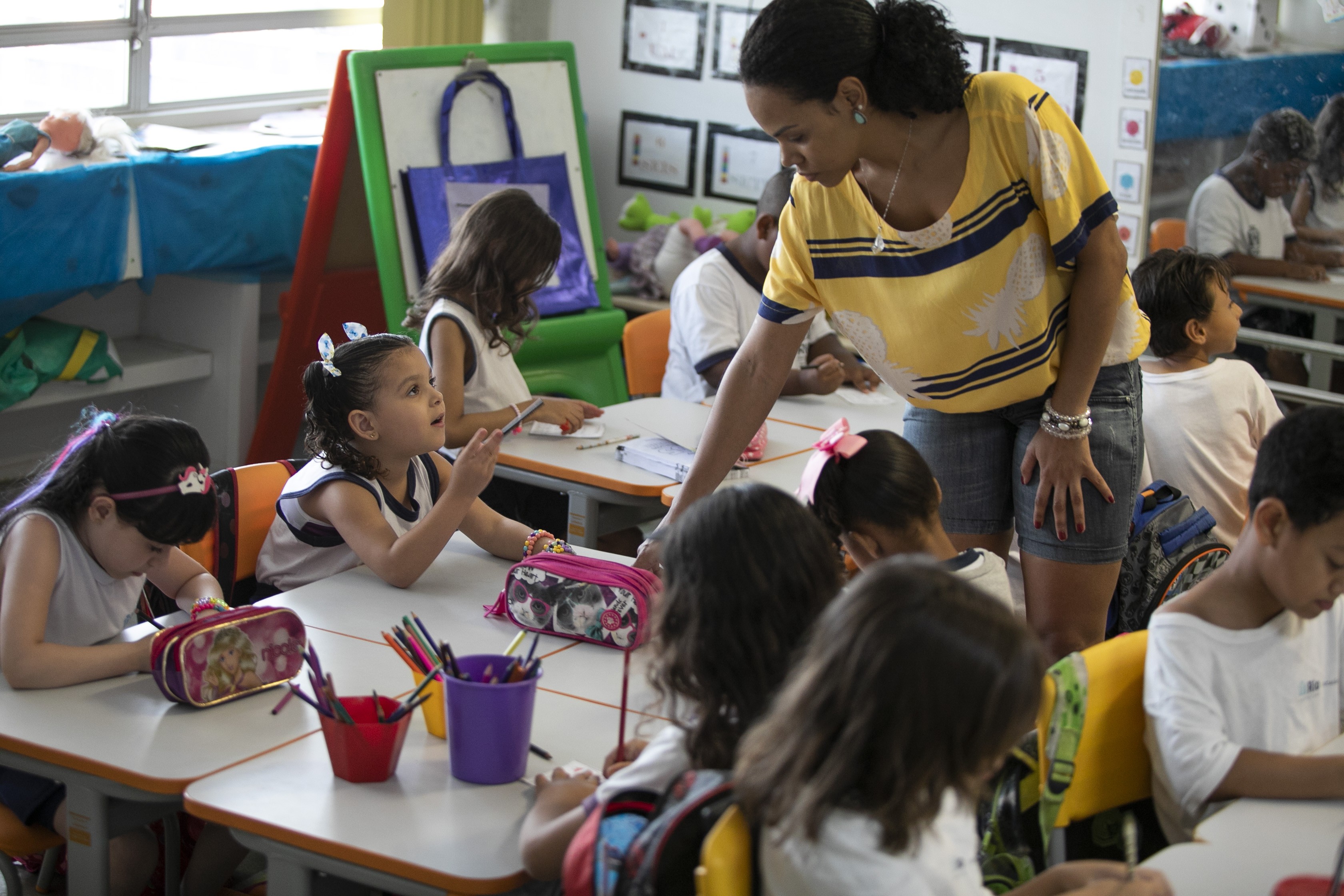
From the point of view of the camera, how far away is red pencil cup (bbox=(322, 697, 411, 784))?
58.0 inches

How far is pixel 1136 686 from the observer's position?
1563mm

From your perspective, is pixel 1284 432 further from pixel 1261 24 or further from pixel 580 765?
pixel 1261 24

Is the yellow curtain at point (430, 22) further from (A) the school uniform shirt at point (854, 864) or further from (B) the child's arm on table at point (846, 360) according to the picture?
(A) the school uniform shirt at point (854, 864)

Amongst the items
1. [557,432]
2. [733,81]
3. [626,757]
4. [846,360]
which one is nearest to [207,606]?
[626,757]

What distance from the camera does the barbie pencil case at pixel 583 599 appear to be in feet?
6.24

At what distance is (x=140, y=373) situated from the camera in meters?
4.15

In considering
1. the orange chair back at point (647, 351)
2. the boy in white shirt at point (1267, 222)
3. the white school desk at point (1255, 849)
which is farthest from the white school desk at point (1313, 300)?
the white school desk at point (1255, 849)

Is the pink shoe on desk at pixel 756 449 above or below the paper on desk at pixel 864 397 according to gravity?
below

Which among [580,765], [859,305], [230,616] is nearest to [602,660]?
[580,765]

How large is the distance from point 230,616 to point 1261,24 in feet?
12.3

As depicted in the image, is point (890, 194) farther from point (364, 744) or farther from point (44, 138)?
point (44, 138)

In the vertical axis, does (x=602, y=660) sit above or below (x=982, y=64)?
below

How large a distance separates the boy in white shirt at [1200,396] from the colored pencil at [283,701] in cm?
175

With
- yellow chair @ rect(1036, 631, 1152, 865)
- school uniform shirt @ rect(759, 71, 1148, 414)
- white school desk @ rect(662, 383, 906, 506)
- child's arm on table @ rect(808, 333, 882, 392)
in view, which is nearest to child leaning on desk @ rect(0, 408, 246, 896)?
school uniform shirt @ rect(759, 71, 1148, 414)
